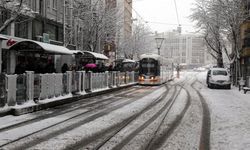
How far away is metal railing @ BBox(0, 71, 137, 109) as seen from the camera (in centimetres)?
1538

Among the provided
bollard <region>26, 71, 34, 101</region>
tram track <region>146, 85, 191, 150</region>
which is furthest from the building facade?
tram track <region>146, 85, 191, 150</region>

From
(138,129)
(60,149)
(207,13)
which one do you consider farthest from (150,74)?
(60,149)

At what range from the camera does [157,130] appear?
11.9 meters

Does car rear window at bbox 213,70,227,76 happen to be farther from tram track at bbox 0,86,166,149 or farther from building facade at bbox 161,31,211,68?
building facade at bbox 161,31,211,68

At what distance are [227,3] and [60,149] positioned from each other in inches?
1381

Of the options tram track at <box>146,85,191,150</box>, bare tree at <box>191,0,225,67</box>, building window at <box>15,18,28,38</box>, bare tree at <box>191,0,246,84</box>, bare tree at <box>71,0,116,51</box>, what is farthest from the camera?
bare tree at <box>71,0,116,51</box>

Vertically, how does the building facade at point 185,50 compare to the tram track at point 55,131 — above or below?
above

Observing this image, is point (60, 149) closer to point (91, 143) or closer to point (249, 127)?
point (91, 143)

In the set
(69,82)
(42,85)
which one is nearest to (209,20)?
(69,82)

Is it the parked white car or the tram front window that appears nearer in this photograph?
the parked white car

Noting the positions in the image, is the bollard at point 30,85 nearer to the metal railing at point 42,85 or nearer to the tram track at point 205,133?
the metal railing at point 42,85

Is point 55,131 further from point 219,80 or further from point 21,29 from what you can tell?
point 219,80

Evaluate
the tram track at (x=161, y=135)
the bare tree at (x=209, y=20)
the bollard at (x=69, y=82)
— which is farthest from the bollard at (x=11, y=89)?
the bare tree at (x=209, y=20)

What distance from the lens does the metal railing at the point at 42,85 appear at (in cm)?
1538
